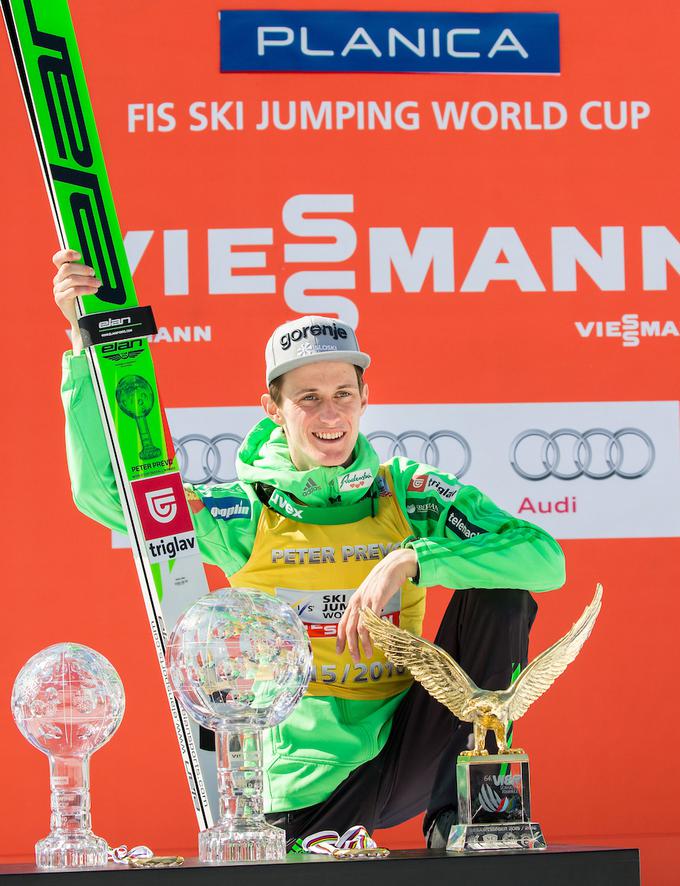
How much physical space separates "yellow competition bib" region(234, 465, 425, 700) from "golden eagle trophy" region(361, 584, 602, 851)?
49 centimetres

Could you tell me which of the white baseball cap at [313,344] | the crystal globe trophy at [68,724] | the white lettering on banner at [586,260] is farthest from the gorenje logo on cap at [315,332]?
the white lettering on banner at [586,260]

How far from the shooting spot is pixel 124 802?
3016 mm

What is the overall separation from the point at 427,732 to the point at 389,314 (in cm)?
156

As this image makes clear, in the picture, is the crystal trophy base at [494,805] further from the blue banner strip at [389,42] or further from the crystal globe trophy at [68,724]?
the blue banner strip at [389,42]

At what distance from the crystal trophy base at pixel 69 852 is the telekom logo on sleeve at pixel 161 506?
679 millimetres

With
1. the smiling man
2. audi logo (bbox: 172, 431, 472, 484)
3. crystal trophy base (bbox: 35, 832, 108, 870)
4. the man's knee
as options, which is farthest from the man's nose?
audi logo (bbox: 172, 431, 472, 484)

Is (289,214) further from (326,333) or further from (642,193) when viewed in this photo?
(326,333)

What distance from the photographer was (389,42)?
324 cm

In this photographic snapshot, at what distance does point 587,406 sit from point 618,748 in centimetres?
85

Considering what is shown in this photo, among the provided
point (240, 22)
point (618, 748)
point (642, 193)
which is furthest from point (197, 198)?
point (618, 748)

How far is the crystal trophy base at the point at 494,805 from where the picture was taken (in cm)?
128

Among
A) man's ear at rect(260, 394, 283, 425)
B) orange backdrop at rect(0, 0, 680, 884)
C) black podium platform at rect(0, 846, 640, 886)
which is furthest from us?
orange backdrop at rect(0, 0, 680, 884)

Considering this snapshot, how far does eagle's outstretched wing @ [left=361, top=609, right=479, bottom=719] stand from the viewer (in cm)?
138

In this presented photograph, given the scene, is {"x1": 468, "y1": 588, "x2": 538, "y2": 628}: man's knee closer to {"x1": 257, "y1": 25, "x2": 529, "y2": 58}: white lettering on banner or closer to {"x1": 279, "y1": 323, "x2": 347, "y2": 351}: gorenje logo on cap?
{"x1": 279, "y1": 323, "x2": 347, "y2": 351}: gorenje logo on cap
